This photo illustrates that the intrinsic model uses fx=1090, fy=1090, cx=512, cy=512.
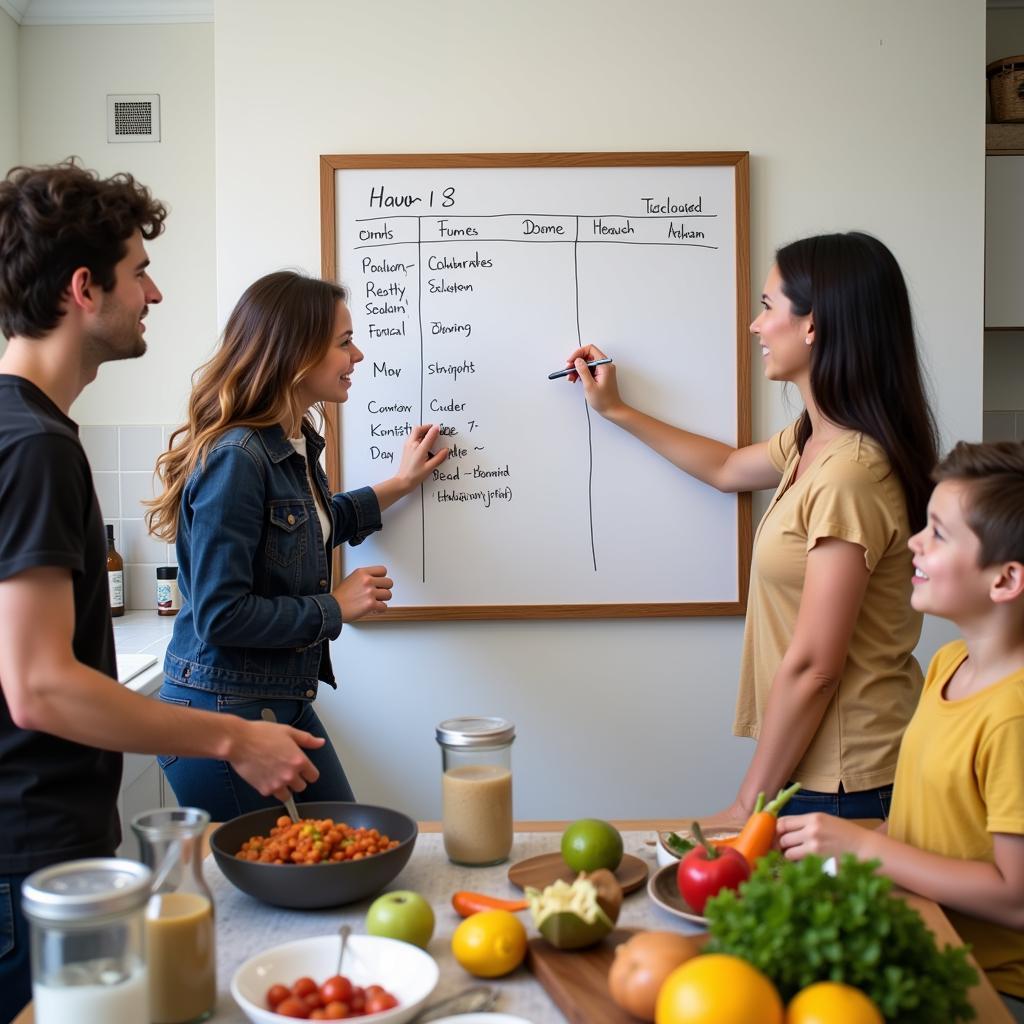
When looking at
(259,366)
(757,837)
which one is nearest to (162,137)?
(259,366)

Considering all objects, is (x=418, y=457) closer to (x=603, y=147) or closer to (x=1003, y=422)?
(x=603, y=147)

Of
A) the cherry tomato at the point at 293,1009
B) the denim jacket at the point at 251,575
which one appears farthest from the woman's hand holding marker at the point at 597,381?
the cherry tomato at the point at 293,1009

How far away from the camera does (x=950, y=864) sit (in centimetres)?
128

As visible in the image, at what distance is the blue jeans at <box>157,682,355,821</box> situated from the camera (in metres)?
1.86

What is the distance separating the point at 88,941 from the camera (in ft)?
2.96

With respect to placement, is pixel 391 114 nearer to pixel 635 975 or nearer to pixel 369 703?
pixel 369 703

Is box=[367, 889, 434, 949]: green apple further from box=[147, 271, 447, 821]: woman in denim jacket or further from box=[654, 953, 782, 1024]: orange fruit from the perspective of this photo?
box=[147, 271, 447, 821]: woman in denim jacket

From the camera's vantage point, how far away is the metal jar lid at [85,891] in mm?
865

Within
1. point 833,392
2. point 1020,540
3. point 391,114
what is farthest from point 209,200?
point 1020,540

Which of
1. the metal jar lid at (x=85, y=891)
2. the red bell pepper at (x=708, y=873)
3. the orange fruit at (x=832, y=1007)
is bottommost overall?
the red bell pepper at (x=708, y=873)

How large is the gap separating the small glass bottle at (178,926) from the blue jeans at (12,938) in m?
0.33

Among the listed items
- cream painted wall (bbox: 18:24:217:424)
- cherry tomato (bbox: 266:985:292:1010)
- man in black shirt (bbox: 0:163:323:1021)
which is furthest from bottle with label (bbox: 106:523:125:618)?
cherry tomato (bbox: 266:985:292:1010)

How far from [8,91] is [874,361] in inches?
102

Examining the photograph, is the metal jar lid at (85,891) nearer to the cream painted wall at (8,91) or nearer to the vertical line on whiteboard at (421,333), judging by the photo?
the vertical line on whiteboard at (421,333)
